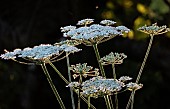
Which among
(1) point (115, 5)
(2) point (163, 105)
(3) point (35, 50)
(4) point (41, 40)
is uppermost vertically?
(1) point (115, 5)

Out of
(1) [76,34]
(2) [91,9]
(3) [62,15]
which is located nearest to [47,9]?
(3) [62,15]

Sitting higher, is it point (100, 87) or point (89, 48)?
point (89, 48)

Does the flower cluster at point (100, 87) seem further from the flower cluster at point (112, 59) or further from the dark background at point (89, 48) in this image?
the dark background at point (89, 48)

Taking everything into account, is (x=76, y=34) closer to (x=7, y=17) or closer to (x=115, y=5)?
(x=7, y=17)

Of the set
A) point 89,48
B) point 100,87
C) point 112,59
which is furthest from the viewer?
point 89,48

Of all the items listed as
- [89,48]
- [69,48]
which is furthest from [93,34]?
[89,48]

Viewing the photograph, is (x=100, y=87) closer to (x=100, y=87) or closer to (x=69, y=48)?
(x=100, y=87)

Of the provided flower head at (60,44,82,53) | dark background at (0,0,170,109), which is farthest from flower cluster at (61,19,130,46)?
dark background at (0,0,170,109)

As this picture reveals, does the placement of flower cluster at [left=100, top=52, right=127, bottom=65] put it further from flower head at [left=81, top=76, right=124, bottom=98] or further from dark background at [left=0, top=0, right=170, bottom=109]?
dark background at [left=0, top=0, right=170, bottom=109]
